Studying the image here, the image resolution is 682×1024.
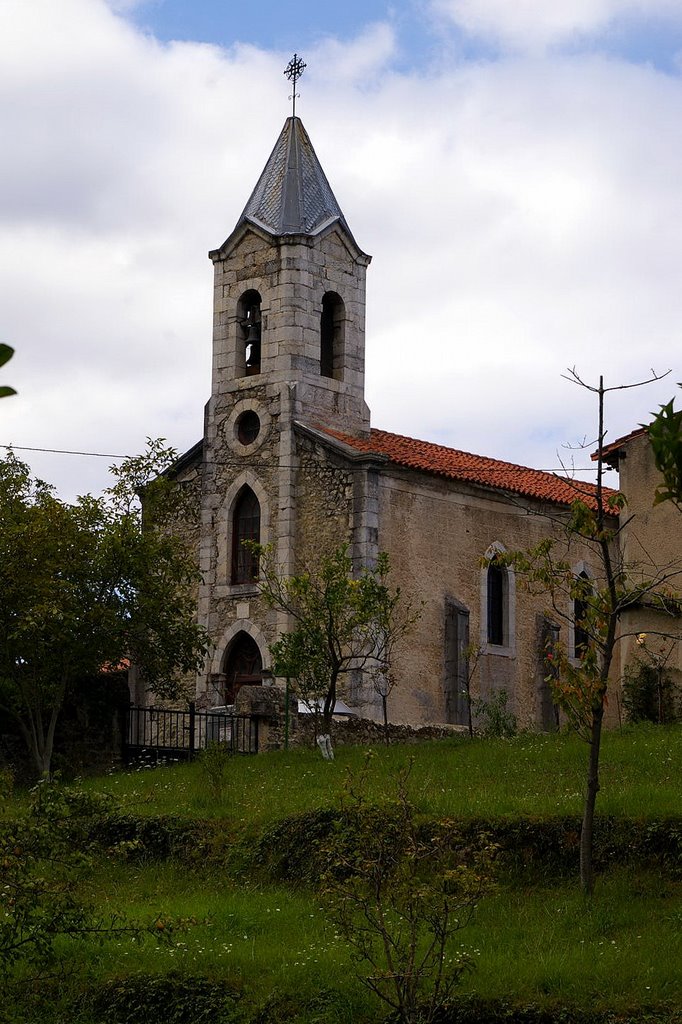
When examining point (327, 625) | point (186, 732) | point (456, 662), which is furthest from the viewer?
point (456, 662)

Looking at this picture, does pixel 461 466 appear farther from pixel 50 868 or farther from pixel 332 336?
pixel 50 868

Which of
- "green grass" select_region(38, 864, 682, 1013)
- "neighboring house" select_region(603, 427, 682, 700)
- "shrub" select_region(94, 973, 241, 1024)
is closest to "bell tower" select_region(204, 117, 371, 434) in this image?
"neighboring house" select_region(603, 427, 682, 700)

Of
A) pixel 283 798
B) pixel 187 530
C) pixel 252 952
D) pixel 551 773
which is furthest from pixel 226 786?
pixel 187 530

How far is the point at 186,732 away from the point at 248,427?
6467mm

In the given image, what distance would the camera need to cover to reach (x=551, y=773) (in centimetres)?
2091

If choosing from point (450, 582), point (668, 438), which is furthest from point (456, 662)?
point (668, 438)

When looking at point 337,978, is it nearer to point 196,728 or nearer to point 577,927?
point 577,927

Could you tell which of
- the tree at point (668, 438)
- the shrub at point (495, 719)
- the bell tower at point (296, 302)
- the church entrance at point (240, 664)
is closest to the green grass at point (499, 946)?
the tree at point (668, 438)

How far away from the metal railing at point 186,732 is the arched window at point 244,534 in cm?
308

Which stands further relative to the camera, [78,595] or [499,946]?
[78,595]

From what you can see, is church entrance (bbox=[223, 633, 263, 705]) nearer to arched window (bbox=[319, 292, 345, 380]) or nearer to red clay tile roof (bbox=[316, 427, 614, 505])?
red clay tile roof (bbox=[316, 427, 614, 505])

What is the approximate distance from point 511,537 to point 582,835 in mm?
18474

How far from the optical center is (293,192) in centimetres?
3472

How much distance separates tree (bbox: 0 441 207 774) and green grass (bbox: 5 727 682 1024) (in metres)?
3.43
